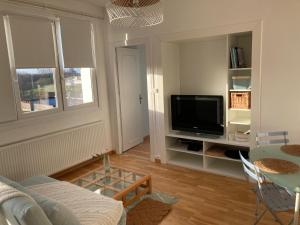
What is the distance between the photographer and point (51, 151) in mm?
3492

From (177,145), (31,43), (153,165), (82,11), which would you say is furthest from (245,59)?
(31,43)

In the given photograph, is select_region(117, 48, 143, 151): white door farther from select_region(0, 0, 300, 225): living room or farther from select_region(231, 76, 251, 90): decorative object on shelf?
select_region(231, 76, 251, 90): decorative object on shelf

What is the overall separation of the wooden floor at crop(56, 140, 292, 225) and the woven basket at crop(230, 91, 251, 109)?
106 centimetres

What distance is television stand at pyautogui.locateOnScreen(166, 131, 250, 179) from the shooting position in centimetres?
340

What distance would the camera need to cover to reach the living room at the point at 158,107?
95.2 inches

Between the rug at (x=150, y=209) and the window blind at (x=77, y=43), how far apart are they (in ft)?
7.86

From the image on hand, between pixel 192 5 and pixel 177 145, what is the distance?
90.0 inches

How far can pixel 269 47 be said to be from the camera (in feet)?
9.19

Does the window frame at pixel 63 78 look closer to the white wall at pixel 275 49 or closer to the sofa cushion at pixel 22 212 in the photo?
the white wall at pixel 275 49

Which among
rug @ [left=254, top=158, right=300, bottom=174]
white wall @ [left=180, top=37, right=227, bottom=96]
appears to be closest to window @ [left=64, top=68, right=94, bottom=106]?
white wall @ [left=180, top=37, right=227, bottom=96]

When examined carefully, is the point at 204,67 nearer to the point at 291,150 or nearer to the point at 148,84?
the point at 148,84

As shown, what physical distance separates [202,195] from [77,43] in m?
3.05

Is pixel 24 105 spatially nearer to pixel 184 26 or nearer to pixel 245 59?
pixel 184 26

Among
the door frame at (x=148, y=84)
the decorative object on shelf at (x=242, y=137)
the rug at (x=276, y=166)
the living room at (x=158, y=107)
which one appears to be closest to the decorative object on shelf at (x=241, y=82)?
the living room at (x=158, y=107)
